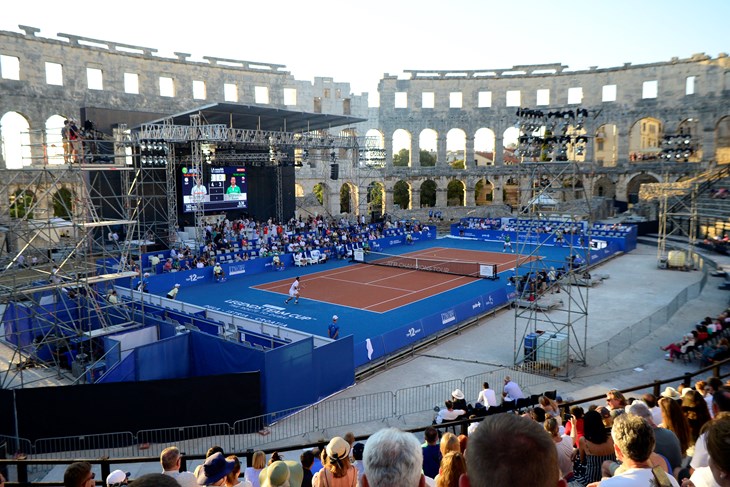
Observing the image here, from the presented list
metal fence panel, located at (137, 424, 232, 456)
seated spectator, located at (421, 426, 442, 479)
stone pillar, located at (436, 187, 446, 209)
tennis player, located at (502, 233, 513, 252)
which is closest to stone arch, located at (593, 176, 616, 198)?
stone pillar, located at (436, 187, 446, 209)

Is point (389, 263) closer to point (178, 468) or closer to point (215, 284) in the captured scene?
point (215, 284)

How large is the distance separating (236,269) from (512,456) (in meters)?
33.6

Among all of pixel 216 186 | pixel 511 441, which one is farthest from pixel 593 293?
pixel 511 441

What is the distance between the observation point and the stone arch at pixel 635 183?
64312 mm

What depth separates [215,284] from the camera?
33031 mm

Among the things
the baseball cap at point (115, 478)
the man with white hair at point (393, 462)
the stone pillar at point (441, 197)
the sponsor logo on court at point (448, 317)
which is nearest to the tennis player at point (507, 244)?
the stone pillar at point (441, 197)

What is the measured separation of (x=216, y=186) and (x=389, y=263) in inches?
556

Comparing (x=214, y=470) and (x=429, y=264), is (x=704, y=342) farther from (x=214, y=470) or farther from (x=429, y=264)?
(x=429, y=264)

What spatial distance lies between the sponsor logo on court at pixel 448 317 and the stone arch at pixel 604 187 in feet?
168

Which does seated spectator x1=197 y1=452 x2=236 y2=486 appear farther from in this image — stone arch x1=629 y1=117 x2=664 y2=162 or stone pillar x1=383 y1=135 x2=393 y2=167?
stone arch x1=629 y1=117 x2=664 y2=162

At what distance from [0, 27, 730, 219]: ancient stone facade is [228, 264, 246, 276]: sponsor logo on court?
65.4 ft

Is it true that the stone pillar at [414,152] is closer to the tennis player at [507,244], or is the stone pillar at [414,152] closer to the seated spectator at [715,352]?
the tennis player at [507,244]

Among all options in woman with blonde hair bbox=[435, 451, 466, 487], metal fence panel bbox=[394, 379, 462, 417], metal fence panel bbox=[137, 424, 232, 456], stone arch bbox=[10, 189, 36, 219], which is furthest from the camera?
stone arch bbox=[10, 189, 36, 219]

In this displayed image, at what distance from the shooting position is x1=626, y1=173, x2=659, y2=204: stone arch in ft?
211
